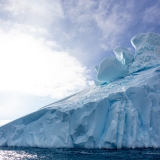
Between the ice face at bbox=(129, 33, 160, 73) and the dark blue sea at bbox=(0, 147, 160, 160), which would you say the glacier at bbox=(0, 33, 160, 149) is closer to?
the dark blue sea at bbox=(0, 147, 160, 160)

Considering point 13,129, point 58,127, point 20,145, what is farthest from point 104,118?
point 13,129

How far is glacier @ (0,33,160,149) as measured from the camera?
6.61 meters

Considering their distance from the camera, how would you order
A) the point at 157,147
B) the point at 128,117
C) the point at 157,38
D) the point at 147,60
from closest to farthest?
the point at 157,147
the point at 128,117
the point at 147,60
the point at 157,38

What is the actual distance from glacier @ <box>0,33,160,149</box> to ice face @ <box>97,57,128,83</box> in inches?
48.7

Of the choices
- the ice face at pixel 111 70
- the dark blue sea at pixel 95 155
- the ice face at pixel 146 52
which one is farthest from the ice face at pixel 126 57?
the dark blue sea at pixel 95 155

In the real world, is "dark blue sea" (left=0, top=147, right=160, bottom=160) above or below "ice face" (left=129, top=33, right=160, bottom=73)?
below

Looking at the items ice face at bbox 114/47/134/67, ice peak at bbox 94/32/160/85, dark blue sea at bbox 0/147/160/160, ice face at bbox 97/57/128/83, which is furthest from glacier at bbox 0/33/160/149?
ice face at bbox 114/47/134/67

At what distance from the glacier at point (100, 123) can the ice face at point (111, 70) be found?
4.06 ft

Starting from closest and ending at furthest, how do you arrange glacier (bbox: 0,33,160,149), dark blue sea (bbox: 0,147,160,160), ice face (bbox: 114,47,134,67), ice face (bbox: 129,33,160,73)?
dark blue sea (bbox: 0,147,160,160)
glacier (bbox: 0,33,160,149)
ice face (bbox: 129,33,160,73)
ice face (bbox: 114,47,134,67)

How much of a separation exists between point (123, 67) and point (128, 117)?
14.1 feet

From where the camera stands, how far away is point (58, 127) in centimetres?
773

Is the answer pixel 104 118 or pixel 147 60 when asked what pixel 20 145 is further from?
pixel 147 60

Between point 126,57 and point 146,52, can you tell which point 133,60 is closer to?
point 126,57

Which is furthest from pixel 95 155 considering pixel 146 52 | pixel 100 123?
pixel 146 52
